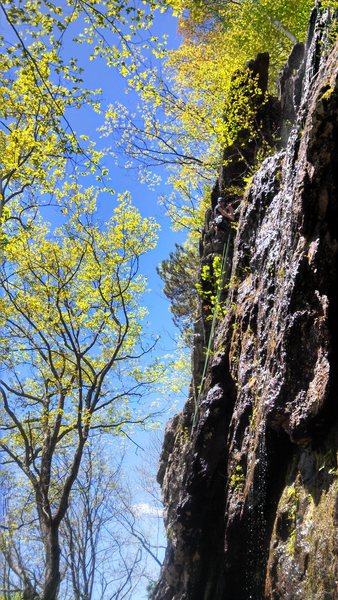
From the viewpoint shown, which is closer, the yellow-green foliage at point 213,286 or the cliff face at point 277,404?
the cliff face at point 277,404

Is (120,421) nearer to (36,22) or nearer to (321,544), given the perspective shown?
(321,544)

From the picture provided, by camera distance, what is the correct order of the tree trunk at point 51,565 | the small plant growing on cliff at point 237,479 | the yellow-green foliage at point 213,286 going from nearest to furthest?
the small plant growing on cliff at point 237,479 < the tree trunk at point 51,565 < the yellow-green foliage at point 213,286

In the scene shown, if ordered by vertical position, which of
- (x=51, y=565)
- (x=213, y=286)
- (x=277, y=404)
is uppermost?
(x=213, y=286)

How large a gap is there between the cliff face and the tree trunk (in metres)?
2.13

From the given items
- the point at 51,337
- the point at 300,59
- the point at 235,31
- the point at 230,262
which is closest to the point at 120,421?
the point at 51,337

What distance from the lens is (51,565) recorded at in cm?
768

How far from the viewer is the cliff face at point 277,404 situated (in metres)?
5.59

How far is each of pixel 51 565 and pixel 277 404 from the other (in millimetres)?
4646

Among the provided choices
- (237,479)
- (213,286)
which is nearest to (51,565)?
(237,479)

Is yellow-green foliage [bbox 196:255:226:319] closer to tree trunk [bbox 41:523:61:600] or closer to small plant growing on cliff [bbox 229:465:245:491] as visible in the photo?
small plant growing on cliff [bbox 229:465:245:491]

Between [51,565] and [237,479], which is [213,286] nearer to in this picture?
[237,479]

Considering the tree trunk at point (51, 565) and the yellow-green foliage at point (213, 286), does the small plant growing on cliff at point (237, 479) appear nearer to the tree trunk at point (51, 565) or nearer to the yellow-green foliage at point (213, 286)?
the tree trunk at point (51, 565)

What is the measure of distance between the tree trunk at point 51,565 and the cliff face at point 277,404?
2132 mm

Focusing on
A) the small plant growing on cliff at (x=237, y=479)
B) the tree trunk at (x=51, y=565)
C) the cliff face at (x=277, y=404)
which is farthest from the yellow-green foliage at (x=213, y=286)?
the tree trunk at (x=51, y=565)
